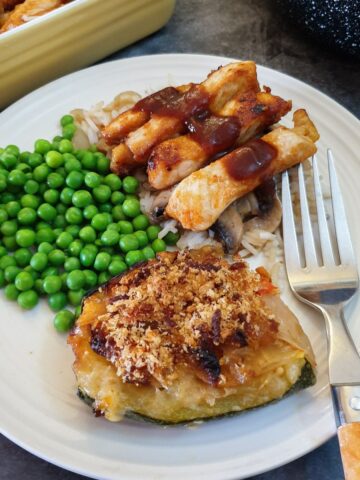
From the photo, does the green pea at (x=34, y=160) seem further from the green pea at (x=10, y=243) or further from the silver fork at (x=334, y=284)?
the silver fork at (x=334, y=284)

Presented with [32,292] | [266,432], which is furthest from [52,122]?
[266,432]

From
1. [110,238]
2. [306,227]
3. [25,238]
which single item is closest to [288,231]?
[306,227]

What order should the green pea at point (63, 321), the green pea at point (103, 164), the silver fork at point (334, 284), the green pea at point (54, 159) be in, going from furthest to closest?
the green pea at point (103, 164) < the green pea at point (54, 159) < the green pea at point (63, 321) < the silver fork at point (334, 284)

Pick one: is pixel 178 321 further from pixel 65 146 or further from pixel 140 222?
pixel 65 146

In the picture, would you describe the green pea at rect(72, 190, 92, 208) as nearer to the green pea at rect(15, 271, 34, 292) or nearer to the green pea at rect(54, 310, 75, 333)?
the green pea at rect(15, 271, 34, 292)

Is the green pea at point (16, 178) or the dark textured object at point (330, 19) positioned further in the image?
the dark textured object at point (330, 19)

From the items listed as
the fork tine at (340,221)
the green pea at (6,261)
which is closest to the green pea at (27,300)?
the green pea at (6,261)

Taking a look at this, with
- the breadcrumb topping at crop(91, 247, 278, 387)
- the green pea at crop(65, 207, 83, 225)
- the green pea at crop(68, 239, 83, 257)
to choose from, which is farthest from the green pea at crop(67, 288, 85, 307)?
Answer: the green pea at crop(65, 207, 83, 225)

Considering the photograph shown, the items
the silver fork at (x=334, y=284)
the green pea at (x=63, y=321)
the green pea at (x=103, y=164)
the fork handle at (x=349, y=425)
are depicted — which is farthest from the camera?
the green pea at (x=103, y=164)
